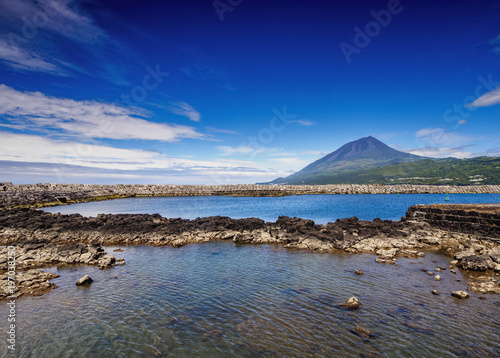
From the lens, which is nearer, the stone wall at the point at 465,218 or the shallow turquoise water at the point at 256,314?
the shallow turquoise water at the point at 256,314

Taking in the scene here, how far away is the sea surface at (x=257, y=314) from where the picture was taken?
9.17m

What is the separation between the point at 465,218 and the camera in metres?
23.8

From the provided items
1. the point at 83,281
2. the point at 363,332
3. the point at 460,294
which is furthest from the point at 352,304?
the point at 83,281

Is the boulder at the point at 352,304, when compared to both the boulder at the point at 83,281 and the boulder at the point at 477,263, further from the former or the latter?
the boulder at the point at 83,281

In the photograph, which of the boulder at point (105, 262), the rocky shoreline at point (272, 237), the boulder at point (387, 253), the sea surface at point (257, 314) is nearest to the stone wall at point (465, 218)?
the rocky shoreline at point (272, 237)

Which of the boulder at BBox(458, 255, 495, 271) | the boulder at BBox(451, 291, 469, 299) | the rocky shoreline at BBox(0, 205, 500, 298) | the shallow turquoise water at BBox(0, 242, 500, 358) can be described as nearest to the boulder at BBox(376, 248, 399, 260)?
the rocky shoreline at BBox(0, 205, 500, 298)

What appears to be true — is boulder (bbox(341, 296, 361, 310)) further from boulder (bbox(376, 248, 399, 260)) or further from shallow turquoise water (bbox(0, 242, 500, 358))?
boulder (bbox(376, 248, 399, 260))

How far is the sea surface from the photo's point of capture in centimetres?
917

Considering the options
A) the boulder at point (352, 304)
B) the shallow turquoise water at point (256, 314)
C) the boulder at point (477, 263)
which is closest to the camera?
the shallow turquoise water at point (256, 314)

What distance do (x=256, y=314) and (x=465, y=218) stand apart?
2417cm

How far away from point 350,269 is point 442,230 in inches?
608

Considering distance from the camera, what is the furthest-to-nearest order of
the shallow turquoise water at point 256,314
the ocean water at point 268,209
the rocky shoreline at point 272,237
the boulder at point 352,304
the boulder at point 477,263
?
the ocean water at point 268,209, the rocky shoreline at point 272,237, the boulder at point 477,263, the boulder at point 352,304, the shallow turquoise water at point 256,314

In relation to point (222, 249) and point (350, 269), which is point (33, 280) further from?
point (350, 269)

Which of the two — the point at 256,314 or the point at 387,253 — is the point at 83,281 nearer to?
the point at 256,314
